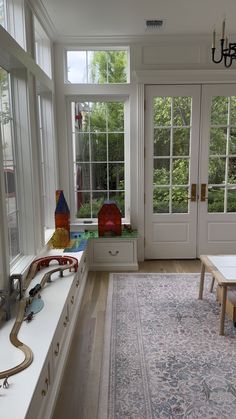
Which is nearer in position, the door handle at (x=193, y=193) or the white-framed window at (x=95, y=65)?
the white-framed window at (x=95, y=65)

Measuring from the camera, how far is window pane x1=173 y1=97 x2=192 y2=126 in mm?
4098

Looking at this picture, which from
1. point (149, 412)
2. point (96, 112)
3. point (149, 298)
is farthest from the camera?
point (96, 112)

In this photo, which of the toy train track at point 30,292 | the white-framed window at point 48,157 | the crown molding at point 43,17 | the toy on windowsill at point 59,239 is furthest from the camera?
the white-framed window at point 48,157

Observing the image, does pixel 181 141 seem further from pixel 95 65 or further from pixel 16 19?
pixel 16 19

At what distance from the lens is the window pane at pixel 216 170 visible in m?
4.21

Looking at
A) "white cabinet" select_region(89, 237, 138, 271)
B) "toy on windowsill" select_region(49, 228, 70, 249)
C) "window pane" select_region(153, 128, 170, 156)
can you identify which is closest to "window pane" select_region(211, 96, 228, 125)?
"window pane" select_region(153, 128, 170, 156)

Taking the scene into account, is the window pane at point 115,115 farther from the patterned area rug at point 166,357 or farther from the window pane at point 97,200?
the patterned area rug at point 166,357

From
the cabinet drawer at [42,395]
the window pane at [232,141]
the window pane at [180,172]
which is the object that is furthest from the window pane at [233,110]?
the cabinet drawer at [42,395]

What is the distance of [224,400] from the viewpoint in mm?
1907

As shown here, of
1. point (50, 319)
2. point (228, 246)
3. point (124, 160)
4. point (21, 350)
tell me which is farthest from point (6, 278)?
point (228, 246)

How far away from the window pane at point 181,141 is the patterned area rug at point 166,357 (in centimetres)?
170

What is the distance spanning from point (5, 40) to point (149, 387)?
229cm

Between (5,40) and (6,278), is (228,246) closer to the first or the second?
(6,278)

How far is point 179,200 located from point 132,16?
214 cm
